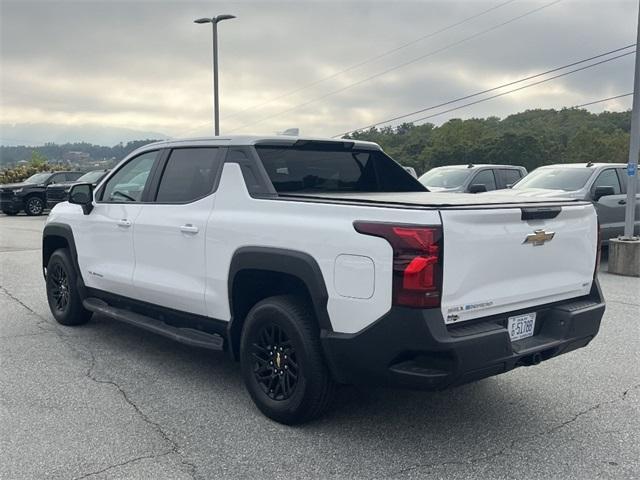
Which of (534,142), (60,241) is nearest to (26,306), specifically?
(60,241)

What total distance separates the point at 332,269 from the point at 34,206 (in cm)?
2346

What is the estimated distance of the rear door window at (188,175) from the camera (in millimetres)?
4777

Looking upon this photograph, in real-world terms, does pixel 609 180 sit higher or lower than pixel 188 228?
higher

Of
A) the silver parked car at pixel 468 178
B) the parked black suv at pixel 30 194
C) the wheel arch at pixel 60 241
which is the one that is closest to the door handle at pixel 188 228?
the wheel arch at pixel 60 241

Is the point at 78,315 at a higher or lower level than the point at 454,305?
lower

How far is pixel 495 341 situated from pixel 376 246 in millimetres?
850

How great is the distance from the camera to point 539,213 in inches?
150

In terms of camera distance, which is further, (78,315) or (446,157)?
(446,157)

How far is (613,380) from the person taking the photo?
4969 mm

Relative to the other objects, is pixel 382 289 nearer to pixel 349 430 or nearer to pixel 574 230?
pixel 349 430

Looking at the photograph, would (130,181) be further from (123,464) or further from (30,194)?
(30,194)

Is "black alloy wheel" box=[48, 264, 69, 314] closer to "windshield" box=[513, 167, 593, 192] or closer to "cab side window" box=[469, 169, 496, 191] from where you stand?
"windshield" box=[513, 167, 593, 192]

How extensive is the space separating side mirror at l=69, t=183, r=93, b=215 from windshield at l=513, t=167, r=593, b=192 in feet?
27.7

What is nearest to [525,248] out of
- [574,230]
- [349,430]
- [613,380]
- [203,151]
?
[574,230]
